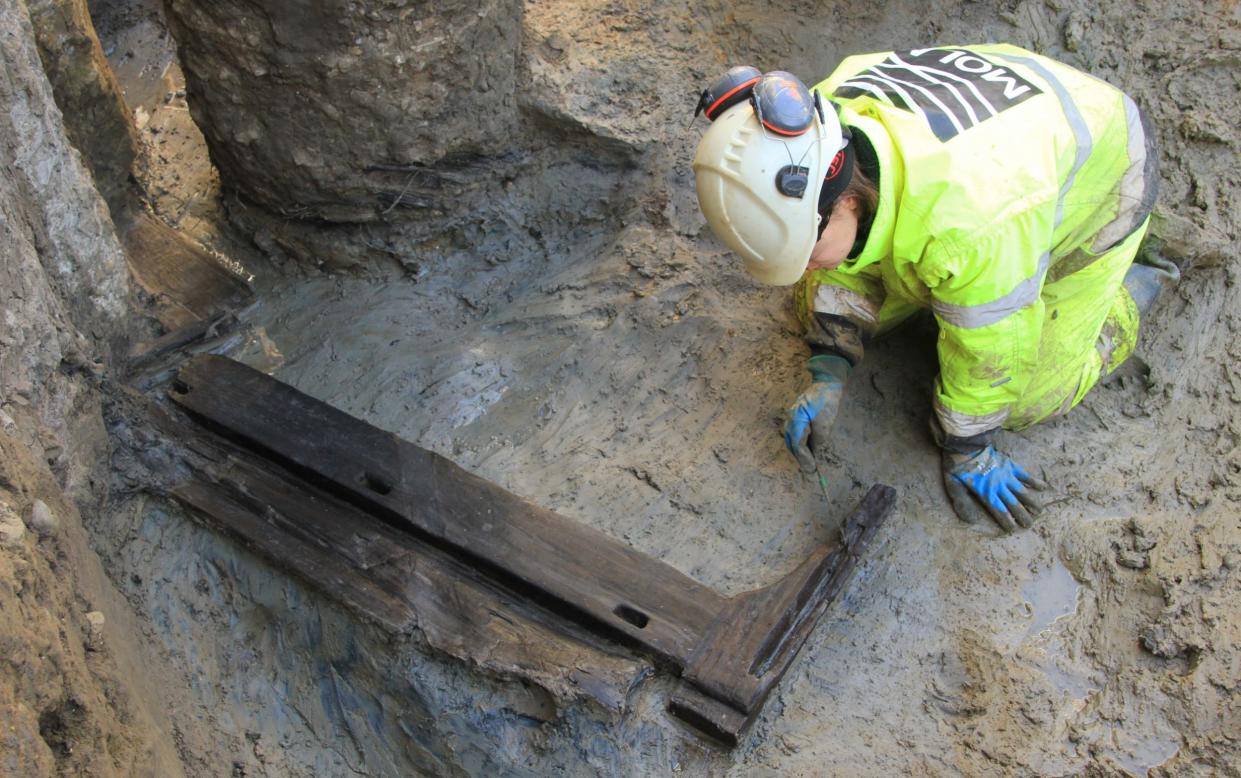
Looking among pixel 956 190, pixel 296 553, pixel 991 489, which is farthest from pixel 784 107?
pixel 296 553

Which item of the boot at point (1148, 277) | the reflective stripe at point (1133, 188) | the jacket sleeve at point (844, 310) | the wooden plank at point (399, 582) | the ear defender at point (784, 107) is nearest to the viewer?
the ear defender at point (784, 107)

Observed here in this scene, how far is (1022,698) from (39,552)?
7.16 ft

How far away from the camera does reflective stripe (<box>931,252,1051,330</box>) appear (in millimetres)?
2215

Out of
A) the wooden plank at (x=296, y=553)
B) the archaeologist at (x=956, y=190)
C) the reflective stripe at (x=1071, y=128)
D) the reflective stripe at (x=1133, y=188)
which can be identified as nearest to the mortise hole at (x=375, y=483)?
the wooden plank at (x=296, y=553)

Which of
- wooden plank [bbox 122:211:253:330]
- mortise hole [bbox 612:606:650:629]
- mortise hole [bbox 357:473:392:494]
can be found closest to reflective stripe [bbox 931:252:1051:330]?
mortise hole [bbox 612:606:650:629]

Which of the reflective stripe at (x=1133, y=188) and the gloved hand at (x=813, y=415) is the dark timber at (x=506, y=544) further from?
the reflective stripe at (x=1133, y=188)

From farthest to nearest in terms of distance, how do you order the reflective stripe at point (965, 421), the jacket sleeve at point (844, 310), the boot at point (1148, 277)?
the boot at point (1148, 277), the jacket sleeve at point (844, 310), the reflective stripe at point (965, 421)

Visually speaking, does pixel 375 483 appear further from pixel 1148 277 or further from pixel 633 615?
pixel 1148 277

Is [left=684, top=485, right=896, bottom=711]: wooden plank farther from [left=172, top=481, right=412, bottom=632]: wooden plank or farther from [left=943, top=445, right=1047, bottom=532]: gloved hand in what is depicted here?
[left=172, top=481, right=412, bottom=632]: wooden plank

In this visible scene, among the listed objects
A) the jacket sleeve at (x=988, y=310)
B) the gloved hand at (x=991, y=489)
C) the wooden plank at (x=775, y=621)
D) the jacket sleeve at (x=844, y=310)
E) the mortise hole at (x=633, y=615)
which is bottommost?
the gloved hand at (x=991, y=489)

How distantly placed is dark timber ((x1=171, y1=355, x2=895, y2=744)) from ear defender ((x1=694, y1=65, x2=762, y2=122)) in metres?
1.06

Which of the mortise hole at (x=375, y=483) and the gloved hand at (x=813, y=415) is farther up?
the mortise hole at (x=375, y=483)

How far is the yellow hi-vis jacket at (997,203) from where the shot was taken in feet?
6.94

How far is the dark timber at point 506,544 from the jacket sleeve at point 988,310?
1.20 feet
